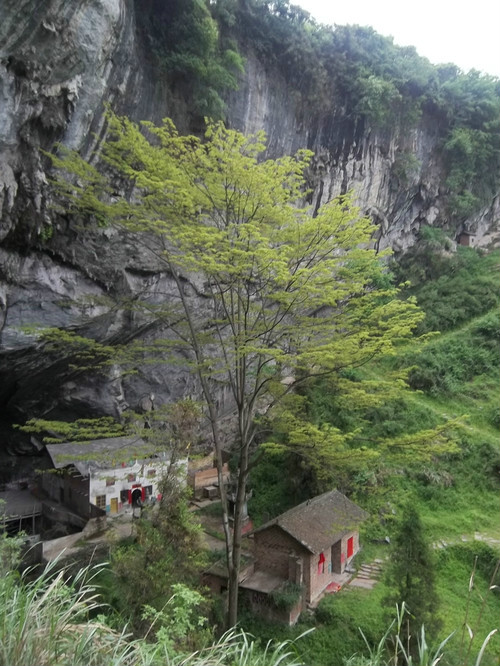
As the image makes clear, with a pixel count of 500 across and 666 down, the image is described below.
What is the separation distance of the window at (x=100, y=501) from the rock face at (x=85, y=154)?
312 cm

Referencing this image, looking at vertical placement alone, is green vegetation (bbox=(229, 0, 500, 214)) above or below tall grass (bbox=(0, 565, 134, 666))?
above

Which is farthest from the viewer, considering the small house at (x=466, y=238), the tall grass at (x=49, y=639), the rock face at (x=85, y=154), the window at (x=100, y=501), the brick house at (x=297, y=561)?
the small house at (x=466, y=238)

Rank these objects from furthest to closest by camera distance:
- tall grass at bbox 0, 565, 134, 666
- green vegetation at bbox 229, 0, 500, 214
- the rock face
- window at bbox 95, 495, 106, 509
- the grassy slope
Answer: green vegetation at bbox 229, 0, 500, 214 < window at bbox 95, 495, 106, 509 < the grassy slope < the rock face < tall grass at bbox 0, 565, 134, 666

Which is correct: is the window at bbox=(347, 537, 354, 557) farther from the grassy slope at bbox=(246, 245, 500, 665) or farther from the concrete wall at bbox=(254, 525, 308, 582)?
the concrete wall at bbox=(254, 525, 308, 582)

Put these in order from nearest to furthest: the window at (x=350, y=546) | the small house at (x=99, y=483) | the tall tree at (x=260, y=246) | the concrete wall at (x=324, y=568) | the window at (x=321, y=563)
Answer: the tall tree at (x=260, y=246), the concrete wall at (x=324, y=568), the window at (x=321, y=563), the window at (x=350, y=546), the small house at (x=99, y=483)

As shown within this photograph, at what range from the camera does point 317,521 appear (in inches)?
491

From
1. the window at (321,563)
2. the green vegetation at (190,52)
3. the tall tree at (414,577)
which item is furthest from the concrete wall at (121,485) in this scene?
the green vegetation at (190,52)

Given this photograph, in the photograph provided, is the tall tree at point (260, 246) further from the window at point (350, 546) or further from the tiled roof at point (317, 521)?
the window at point (350, 546)

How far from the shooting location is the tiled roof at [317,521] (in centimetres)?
1154

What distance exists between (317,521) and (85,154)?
38.5 ft

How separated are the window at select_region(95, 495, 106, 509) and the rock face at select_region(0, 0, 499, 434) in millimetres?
3116

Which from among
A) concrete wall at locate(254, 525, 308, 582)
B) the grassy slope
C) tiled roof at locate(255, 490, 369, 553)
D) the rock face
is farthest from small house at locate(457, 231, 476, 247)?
concrete wall at locate(254, 525, 308, 582)

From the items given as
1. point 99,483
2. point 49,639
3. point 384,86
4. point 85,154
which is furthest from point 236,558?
point 384,86

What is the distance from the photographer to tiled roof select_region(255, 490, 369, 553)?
1154cm
